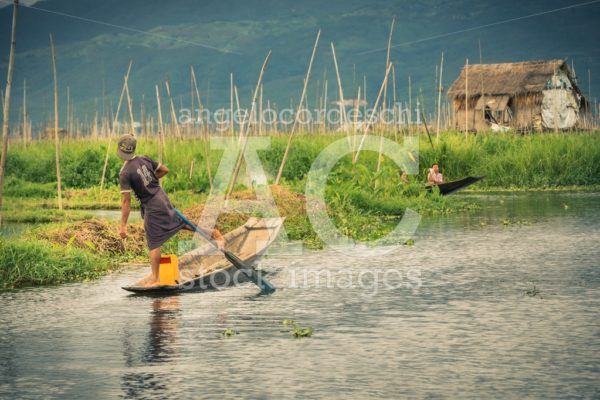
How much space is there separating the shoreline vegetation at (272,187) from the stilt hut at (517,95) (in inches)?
411

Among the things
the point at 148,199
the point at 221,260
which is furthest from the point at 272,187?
the point at 148,199

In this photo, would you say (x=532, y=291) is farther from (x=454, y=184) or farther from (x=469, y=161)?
(x=469, y=161)

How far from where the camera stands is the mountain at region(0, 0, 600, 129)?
132m

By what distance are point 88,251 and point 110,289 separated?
185 centimetres

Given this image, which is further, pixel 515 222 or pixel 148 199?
pixel 515 222

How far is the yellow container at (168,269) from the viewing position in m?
9.94

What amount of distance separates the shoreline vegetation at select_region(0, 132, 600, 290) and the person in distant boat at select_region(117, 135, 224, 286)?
156cm

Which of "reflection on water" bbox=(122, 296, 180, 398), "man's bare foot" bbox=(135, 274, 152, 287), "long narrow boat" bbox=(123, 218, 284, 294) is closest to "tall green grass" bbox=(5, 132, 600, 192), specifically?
"long narrow boat" bbox=(123, 218, 284, 294)

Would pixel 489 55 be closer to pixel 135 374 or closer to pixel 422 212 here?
pixel 422 212

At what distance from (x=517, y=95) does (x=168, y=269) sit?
2822 centimetres

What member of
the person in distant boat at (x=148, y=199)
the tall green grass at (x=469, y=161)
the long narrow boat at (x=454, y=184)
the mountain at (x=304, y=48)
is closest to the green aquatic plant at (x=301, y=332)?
the person in distant boat at (x=148, y=199)

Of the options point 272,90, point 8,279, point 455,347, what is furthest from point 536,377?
point 272,90

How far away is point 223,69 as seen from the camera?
141 meters

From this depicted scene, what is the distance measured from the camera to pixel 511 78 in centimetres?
3691
